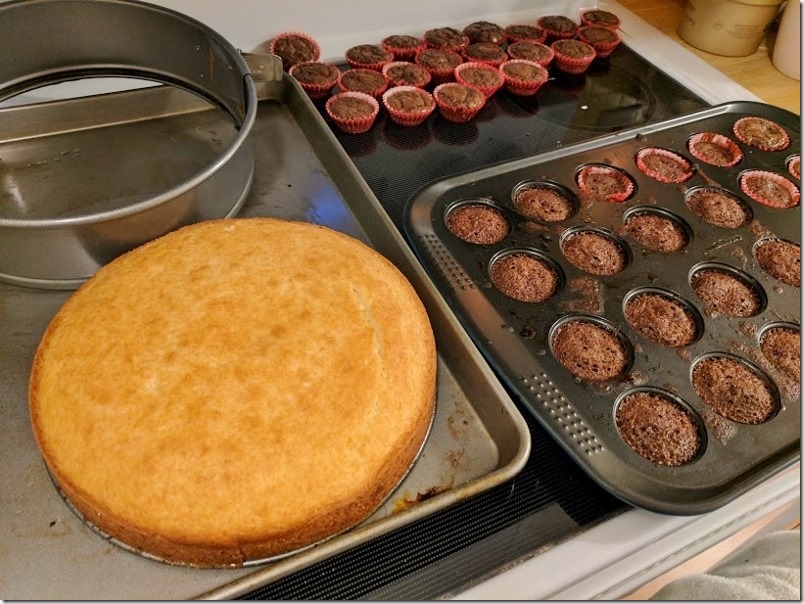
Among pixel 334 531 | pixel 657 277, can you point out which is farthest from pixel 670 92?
pixel 334 531

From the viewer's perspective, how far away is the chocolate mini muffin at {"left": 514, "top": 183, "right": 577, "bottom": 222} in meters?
1.80

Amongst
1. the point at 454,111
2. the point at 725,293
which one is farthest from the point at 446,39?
the point at 725,293

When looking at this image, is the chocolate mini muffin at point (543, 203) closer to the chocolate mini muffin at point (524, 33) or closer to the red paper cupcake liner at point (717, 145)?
the red paper cupcake liner at point (717, 145)

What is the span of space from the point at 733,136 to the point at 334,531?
198cm

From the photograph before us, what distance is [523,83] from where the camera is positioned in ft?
7.53

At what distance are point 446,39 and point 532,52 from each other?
0.35 meters

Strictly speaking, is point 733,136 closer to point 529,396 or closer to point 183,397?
point 529,396

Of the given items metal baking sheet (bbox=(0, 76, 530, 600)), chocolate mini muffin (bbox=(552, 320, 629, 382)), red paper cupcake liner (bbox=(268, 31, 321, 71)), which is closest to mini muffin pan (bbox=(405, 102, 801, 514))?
chocolate mini muffin (bbox=(552, 320, 629, 382))

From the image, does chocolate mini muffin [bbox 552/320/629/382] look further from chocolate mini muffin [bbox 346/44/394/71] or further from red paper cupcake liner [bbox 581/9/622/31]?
red paper cupcake liner [bbox 581/9/622/31]

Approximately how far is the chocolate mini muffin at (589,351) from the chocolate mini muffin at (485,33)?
148cm

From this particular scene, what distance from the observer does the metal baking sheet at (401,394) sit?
1060 mm

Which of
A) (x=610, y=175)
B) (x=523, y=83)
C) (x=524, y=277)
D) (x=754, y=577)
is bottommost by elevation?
(x=754, y=577)

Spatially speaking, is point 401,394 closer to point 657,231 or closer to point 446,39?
point 657,231

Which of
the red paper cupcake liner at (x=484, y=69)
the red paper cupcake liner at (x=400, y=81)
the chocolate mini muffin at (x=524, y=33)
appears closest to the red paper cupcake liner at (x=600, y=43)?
the chocolate mini muffin at (x=524, y=33)
